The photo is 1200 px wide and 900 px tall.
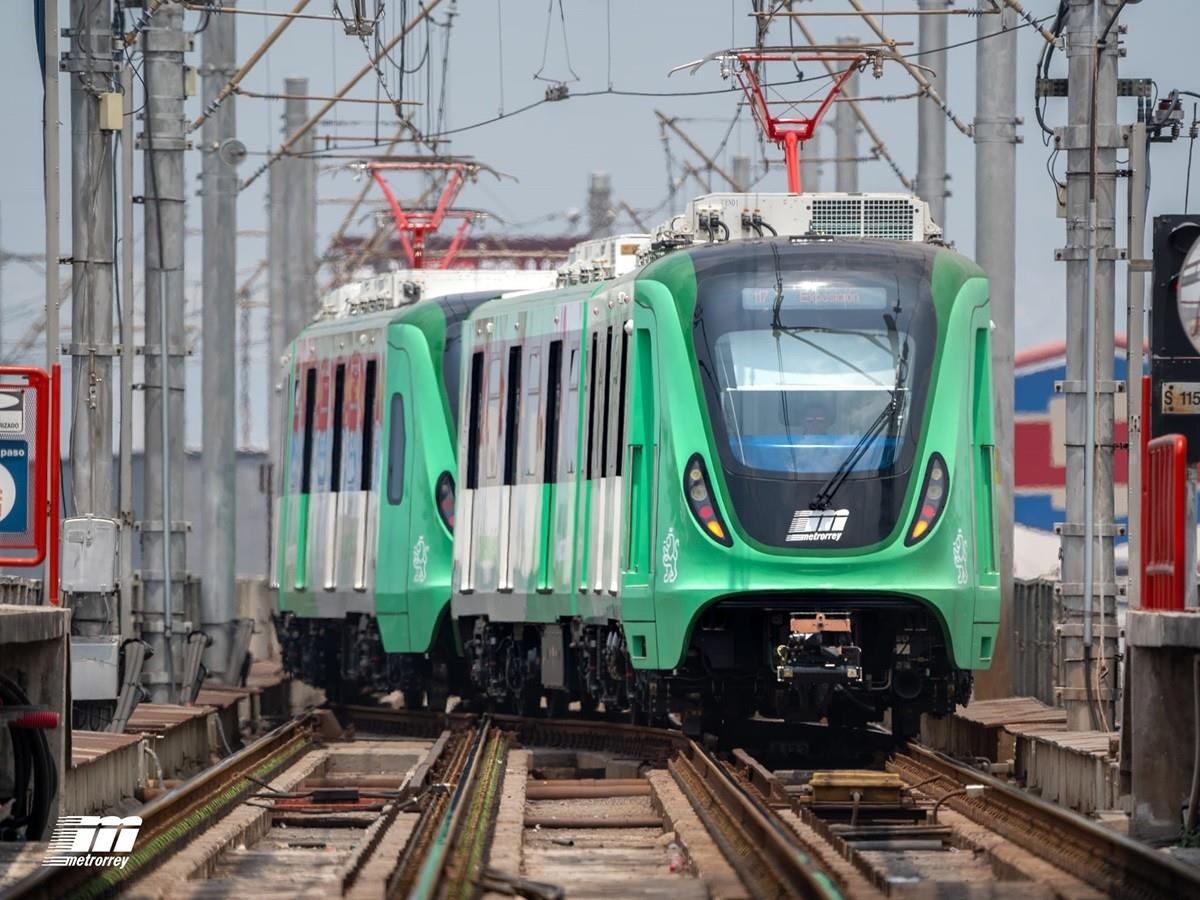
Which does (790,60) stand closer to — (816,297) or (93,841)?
(816,297)

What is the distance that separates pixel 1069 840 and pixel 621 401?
676 centimetres

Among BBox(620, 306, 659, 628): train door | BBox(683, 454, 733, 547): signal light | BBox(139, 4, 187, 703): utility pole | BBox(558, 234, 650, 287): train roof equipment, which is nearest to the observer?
BBox(683, 454, 733, 547): signal light

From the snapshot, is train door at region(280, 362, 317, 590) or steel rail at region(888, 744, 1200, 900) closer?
steel rail at region(888, 744, 1200, 900)

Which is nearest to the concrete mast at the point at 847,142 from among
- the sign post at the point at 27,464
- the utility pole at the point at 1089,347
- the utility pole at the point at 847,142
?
the utility pole at the point at 847,142

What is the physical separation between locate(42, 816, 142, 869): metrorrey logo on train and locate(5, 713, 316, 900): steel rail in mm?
55

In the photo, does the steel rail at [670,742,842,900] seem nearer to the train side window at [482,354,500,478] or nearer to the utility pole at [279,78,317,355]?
the train side window at [482,354,500,478]

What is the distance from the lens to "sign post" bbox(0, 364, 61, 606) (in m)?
13.7

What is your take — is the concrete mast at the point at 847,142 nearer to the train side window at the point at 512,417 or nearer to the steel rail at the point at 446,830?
the train side window at the point at 512,417

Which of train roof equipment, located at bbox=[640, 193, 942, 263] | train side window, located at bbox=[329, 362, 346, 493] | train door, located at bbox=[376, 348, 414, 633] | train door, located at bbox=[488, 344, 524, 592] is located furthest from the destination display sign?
train side window, located at bbox=[329, 362, 346, 493]

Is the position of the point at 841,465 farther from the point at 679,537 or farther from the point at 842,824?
the point at 842,824

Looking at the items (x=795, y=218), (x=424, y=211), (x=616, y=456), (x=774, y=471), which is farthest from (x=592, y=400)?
(x=424, y=211)

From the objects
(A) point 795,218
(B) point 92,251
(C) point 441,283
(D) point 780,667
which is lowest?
(D) point 780,667

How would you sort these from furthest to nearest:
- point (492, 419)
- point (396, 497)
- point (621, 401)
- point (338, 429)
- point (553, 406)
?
point (338, 429) → point (396, 497) → point (492, 419) → point (553, 406) → point (621, 401)

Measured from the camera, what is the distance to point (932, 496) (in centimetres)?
1733
